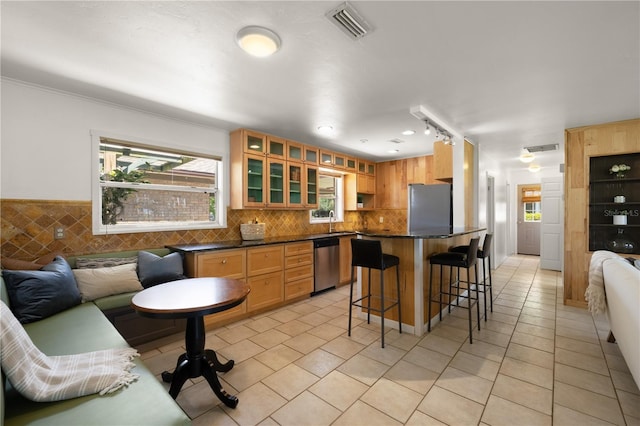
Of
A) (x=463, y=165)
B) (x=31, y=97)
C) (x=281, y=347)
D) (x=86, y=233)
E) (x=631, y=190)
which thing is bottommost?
(x=281, y=347)

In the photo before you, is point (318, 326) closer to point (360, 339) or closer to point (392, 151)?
point (360, 339)

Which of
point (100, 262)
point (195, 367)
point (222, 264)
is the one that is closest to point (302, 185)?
point (222, 264)

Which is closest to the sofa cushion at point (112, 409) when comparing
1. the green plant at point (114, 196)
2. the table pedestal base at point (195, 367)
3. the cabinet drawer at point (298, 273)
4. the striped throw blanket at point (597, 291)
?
the table pedestal base at point (195, 367)

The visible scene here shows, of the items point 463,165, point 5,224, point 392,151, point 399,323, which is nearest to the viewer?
point 5,224

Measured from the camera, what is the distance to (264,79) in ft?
8.18

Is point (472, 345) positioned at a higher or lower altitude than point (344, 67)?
lower

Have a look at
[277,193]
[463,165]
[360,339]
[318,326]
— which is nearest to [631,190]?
[463,165]

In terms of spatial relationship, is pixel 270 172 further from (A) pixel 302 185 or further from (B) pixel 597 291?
(B) pixel 597 291

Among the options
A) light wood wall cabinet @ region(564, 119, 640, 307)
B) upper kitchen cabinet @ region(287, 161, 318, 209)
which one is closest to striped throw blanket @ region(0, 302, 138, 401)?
upper kitchen cabinet @ region(287, 161, 318, 209)

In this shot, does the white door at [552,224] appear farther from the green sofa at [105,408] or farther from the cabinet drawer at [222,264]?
the green sofa at [105,408]

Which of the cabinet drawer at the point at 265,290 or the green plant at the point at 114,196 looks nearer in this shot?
the green plant at the point at 114,196

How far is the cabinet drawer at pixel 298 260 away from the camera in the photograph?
13.1 feet

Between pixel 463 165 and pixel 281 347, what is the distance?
11.8ft

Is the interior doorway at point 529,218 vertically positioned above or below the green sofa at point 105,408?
above
